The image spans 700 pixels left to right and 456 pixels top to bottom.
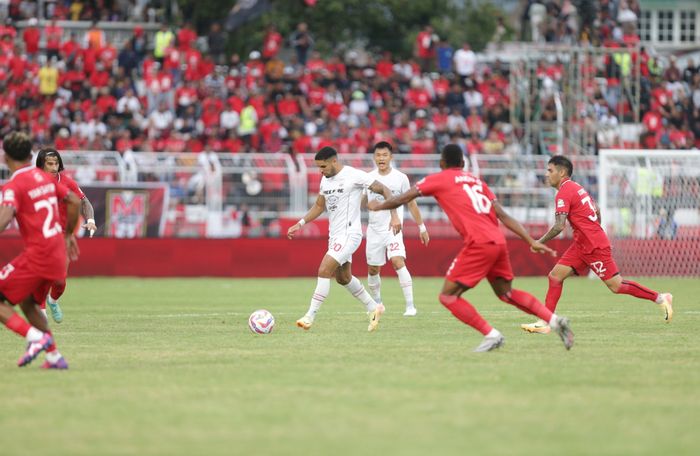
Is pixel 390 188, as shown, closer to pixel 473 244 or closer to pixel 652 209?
pixel 473 244

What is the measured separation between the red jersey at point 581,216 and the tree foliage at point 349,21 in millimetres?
32065

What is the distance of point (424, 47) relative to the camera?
4000 centimetres

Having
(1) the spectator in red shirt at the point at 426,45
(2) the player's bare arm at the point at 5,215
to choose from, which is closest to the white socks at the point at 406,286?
(2) the player's bare arm at the point at 5,215

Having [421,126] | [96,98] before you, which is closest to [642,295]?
[421,126]

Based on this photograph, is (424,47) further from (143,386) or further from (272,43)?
(143,386)

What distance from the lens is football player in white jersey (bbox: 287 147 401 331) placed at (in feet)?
48.9

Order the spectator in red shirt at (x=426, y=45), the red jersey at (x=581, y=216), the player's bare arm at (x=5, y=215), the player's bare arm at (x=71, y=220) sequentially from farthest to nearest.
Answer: the spectator in red shirt at (x=426, y=45) → the red jersey at (x=581, y=216) → the player's bare arm at (x=71, y=220) → the player's bare arm at (x=5, y=215)

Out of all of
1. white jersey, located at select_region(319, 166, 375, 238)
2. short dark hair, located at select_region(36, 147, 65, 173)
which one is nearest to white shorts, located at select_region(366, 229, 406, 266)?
white jersey, located at select_region(319, 166, 375, 238)

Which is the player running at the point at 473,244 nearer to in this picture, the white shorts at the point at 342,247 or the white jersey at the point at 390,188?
the white shorts at the point at 342,247

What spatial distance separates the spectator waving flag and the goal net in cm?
1867

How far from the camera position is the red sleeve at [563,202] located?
49.3 ft

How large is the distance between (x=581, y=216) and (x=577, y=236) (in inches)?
11.1

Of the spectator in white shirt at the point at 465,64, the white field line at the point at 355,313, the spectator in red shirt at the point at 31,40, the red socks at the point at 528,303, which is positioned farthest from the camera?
the spectator in white shirt at the point at 465,64

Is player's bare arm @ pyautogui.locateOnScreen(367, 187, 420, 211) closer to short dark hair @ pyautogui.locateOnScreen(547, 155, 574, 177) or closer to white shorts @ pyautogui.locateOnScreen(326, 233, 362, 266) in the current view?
white shorts @ pyautogui.locateOnScreen(326, 233, 362, 266)
